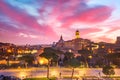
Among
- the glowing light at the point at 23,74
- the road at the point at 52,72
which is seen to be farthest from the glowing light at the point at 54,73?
the glowing light at the point at 23,74

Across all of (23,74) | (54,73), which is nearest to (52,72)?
(54,73)

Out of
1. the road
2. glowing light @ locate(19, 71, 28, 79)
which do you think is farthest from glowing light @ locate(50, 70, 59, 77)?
glowing light @ locate(19, 71, 28, 79)

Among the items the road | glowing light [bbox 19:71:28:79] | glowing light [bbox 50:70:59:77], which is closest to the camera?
glowing light [bbox 19:71:28:79]

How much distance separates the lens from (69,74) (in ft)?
155

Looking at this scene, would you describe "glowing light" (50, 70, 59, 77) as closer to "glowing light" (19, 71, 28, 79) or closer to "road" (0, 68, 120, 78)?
"road" (0, 68, 120, 78)

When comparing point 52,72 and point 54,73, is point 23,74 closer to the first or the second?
point 52,72

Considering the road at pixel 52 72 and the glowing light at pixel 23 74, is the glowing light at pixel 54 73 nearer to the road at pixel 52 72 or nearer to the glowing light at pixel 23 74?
the road at pixel 52 72

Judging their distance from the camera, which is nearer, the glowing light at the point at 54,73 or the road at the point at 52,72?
the road at the point at 52,72

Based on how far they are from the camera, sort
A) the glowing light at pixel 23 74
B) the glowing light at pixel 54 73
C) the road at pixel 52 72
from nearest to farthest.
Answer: the glowing light at pixel 23 74 → the road at pixel 52 72 → the glowing light at pixel 54 73

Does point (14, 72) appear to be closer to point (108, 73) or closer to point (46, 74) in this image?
point (46, 74)

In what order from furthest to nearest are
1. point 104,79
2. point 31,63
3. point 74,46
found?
point 74,46, point 31,63, point 104,79

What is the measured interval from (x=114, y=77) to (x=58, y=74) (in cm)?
986

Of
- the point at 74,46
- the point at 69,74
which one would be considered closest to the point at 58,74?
the point at 69,74

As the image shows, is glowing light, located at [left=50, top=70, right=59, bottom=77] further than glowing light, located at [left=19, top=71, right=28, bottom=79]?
Yes
